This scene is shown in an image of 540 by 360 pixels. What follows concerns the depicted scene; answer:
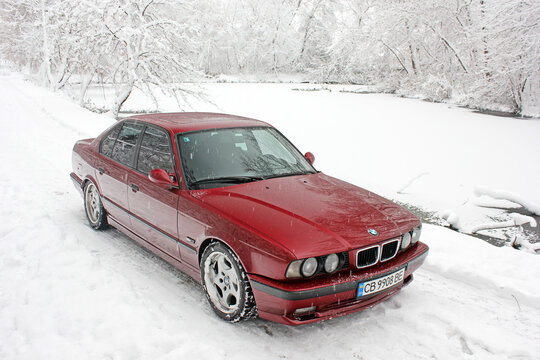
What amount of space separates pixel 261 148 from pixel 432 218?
11.5 ft

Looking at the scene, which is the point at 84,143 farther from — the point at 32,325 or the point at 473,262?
the point at 473,262

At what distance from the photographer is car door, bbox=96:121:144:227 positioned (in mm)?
4273

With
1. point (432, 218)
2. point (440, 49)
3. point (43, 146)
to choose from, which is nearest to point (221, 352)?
point (432, 218)

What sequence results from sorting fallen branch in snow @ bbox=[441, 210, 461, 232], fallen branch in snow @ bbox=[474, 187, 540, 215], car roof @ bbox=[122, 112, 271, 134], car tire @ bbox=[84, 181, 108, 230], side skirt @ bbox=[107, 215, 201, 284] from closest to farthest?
side skirt @ bbox=[107, 215, 201, 284] → car roof @ bbox=[122, 112, 271, 134] → car tire @ bbox=[84, 181, 108, 230] → fallen branch in snow @ bbox=[441, 210, 461, 232] → fallen branch in snow @ bbox=[474, 187, 540, 215]

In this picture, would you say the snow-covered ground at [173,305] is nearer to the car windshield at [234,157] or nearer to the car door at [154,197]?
the car door at [154,197]

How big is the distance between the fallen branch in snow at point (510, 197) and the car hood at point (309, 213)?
342 centimetres

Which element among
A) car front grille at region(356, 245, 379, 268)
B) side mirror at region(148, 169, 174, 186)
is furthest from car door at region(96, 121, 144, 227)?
car front grille at region(356, 245, 379, 268)

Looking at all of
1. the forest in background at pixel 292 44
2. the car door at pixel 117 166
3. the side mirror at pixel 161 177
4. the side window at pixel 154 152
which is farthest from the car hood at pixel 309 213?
the forest in background at pixel 292 44

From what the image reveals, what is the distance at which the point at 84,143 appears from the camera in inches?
212

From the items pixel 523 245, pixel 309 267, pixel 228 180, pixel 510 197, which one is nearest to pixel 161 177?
pixel 228 180

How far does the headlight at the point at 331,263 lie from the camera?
2.78 metres

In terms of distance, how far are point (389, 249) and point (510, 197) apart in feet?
13.3

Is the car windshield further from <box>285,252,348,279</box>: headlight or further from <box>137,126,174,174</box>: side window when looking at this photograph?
<box>285,252,348,279</box>: headlight

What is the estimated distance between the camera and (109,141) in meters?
4.77
